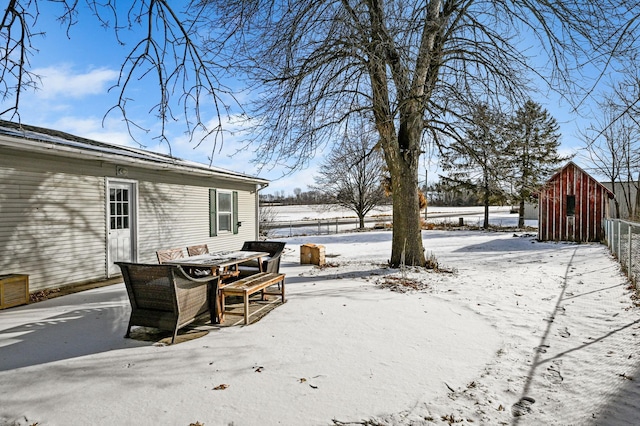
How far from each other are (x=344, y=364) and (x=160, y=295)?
2272 mm

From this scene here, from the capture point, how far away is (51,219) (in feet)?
24.9

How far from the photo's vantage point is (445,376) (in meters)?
3.60

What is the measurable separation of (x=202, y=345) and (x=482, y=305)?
4612 millimetres

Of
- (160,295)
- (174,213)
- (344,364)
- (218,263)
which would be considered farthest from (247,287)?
(174,213)

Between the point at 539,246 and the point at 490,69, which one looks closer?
the point at 490,69

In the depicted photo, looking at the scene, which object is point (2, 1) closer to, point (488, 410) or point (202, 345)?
point (202, 345)

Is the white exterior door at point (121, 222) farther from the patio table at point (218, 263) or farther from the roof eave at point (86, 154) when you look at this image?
the patio table at point (218, 263)

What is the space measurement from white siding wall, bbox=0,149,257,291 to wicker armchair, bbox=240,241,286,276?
3.55 meters

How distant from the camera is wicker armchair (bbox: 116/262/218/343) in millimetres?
4297

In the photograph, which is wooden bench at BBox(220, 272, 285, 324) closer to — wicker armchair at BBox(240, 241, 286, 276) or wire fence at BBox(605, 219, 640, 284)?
wicker armchair at BBox(240, 241, 286, 276)

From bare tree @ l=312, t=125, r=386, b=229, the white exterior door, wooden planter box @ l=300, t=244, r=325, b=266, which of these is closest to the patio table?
the white exterior door

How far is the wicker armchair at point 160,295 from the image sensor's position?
4297 millimetres

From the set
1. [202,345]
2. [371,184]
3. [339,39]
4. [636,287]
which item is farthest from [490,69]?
[371,184]

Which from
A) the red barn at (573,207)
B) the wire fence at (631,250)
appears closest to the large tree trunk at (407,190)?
the wire fence at (631,250)
